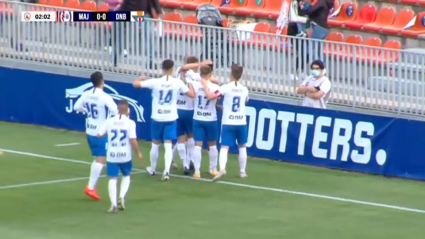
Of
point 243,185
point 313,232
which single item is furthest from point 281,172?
point 313,232

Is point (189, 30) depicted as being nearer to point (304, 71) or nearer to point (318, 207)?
point (304, 71)

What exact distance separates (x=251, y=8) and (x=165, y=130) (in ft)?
32.9

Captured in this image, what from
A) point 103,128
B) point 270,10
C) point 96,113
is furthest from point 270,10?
point 103,128

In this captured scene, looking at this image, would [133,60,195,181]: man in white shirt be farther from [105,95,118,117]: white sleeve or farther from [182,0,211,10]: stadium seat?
[182,0,211,10]: stadium seat

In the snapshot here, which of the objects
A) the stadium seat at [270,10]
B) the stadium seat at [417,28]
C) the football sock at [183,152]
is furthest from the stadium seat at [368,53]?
the stadium seat at [270,10]

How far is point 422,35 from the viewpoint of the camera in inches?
922

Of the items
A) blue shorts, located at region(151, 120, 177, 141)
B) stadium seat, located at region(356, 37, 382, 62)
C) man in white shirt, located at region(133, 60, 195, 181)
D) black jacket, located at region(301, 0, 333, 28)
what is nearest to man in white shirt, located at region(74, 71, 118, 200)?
man in white shirt, located at region(133, 60, 195, 181)

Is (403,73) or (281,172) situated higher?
(403,73)

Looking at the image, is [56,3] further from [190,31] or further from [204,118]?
[204,118]

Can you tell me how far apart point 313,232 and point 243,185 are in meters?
3.54

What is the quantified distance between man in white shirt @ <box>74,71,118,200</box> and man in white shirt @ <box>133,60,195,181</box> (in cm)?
134

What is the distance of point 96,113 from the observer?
1633cm

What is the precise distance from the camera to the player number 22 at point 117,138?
15.2 metres

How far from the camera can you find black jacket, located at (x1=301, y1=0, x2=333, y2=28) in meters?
22.3
